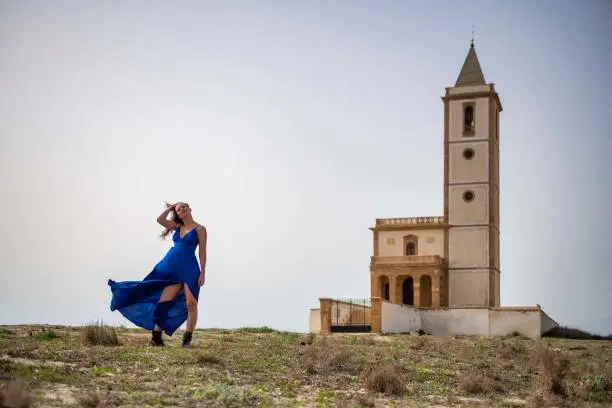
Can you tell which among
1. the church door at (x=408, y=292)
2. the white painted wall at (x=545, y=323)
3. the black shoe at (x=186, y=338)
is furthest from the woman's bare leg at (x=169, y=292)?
the church door at (x=408, y=292)

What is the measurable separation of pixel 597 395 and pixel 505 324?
94.1 ft

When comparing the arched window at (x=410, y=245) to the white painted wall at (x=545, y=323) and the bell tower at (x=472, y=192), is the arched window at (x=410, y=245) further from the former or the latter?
the white painted wall at (x=545, y=323)

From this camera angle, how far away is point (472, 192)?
173ft

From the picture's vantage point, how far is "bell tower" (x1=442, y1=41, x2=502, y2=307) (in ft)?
170

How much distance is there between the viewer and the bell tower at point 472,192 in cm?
5175

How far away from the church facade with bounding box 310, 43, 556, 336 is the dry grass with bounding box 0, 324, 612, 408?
114ft

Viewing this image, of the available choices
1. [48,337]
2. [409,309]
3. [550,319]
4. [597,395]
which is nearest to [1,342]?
[48,337]

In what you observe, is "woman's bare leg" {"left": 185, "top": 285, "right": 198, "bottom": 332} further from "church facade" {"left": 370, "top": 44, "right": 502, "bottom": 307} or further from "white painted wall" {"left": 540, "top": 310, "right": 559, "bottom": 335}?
"church facade" {"left": 370, "top": 44, "right": 502, "bottom": 307}

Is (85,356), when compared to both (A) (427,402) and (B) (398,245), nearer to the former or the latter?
(A) (427,402)

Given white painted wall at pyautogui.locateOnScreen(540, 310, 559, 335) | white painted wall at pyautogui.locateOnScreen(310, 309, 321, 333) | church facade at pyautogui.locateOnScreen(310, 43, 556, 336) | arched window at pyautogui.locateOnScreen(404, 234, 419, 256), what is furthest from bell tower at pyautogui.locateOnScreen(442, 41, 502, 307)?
white painted wall at pyautogui.locateOnScreen(310, 309, 321, 333)

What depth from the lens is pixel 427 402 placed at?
11.4 metres

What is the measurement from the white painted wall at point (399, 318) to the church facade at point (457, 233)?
7704 mm

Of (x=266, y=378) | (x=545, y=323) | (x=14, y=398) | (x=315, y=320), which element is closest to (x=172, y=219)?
(x=266, y=378)

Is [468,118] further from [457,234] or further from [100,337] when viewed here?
[100,337]
